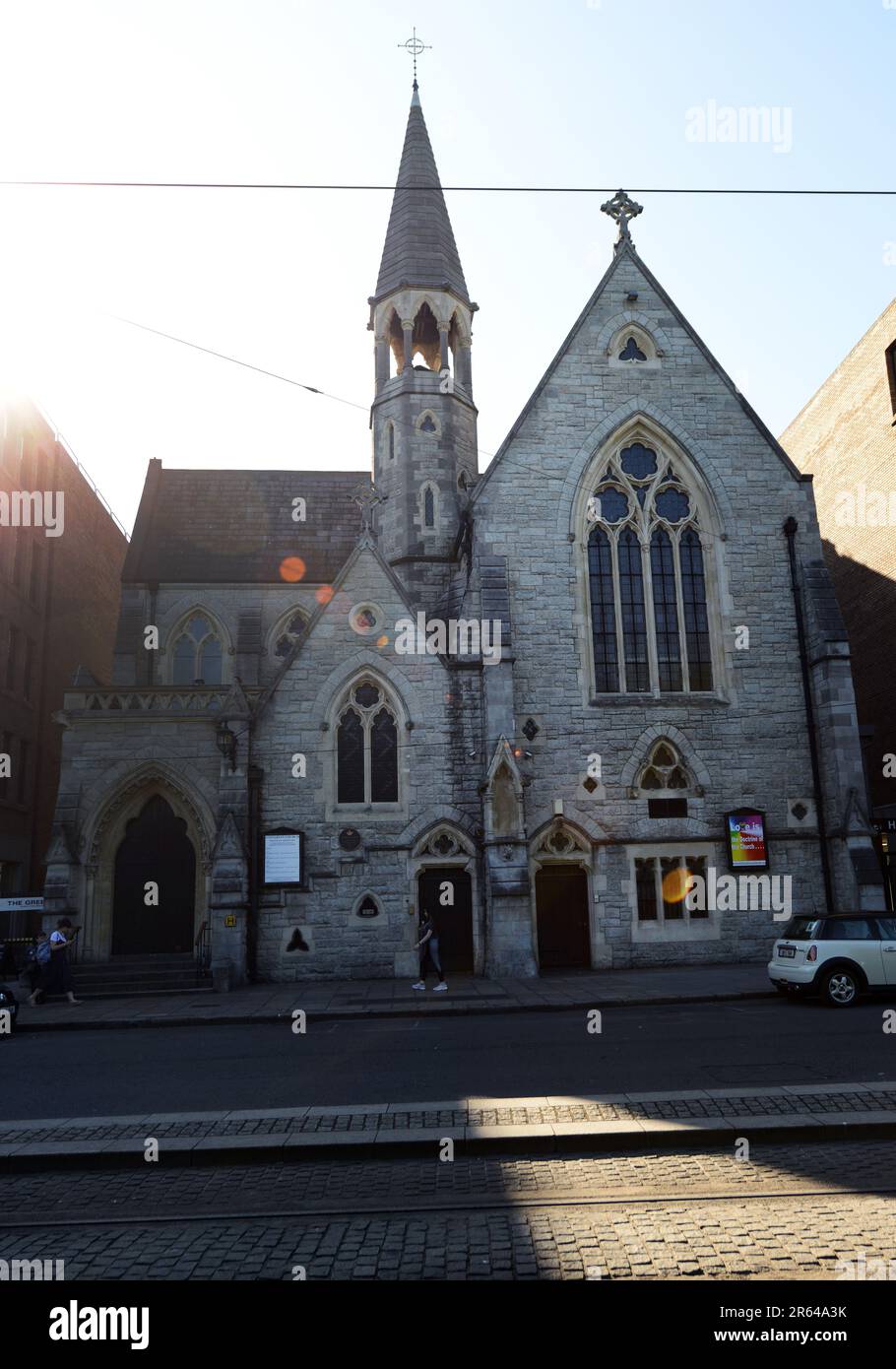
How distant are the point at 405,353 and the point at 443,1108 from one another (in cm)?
2235

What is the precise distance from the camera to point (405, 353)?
2670cm

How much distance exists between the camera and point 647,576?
23.7 metres

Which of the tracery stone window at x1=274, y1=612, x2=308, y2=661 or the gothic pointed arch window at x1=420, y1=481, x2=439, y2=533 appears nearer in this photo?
the gothic pointed arch window at x1=420, y1=481, x2=439, y2=533

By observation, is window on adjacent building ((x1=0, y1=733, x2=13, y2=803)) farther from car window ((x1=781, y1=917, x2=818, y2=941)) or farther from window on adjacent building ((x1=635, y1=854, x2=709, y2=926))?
car window ((x1=781, y1=917, x2=818, y2=941))

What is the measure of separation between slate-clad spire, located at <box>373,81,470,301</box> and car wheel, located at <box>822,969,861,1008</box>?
68.2 ft

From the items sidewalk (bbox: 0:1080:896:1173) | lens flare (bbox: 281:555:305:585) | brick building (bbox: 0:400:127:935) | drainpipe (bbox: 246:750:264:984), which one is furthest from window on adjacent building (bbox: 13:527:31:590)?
sidewalk (bbox: 0:1080:896:1173)

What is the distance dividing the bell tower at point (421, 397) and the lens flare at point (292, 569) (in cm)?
520

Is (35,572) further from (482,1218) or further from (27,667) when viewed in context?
(482,1218)

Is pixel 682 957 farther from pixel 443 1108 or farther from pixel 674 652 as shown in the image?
pixel 443 1108

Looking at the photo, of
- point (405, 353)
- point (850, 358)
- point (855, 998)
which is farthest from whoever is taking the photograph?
point (850, 358)

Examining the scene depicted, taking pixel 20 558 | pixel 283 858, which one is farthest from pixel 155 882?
pixel 20 558

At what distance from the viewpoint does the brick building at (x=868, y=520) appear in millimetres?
29734

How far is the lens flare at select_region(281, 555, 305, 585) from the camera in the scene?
3070 centimetres
